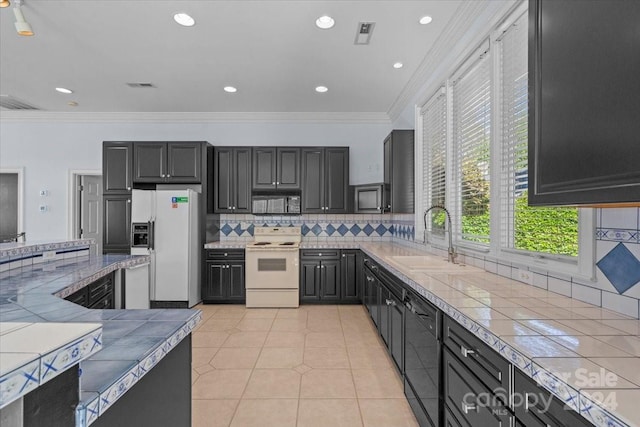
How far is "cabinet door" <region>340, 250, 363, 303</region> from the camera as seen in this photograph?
178 inches

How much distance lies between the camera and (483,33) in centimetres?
228

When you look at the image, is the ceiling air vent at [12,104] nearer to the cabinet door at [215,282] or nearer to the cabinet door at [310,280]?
the cabinet door at [215,282]

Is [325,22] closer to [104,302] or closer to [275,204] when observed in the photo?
[275,204]

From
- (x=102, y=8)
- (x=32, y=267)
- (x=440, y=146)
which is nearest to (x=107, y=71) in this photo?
(x=102, y=8)

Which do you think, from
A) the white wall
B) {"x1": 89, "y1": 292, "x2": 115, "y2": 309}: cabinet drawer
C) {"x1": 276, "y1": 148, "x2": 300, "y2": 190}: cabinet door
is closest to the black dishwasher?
{"x1": 89, "y1": 292, "x2": 115, "y2": 309}: cabinet drawer

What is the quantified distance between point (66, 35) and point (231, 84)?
1613 mm

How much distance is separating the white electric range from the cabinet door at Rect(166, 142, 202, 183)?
1355 mm

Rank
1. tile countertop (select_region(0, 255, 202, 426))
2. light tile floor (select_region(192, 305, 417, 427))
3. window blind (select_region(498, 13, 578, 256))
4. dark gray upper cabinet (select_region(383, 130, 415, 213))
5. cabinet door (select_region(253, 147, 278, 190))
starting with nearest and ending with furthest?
tile countertop (select_region(0, 255, 202, 426)), window blind (select_region(498, 13, 578, 256)), light tile floor (select_region(192, 305, 417, 427)), dark gray upper cabinet (select_region(383, 130, 415, 213)), cabinet door (select_region(253, 147, 278, 190))

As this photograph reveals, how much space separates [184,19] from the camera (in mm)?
2617

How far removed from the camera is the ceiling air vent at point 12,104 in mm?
4348

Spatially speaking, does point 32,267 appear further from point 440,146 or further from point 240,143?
point 440,146

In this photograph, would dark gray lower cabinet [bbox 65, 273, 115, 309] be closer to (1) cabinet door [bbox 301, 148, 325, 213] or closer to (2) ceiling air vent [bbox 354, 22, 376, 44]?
(1) cabinet door [bbox 301, 148, 325, 213]

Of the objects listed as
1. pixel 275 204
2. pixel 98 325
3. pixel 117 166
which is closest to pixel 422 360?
pixel 98 325

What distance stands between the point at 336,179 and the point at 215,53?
2.37m
